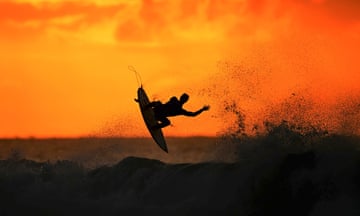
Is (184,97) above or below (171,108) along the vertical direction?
above

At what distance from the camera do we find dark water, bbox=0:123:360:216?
755 inches

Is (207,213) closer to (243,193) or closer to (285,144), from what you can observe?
(243,193)

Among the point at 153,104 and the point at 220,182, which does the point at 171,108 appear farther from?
the point at 220,182

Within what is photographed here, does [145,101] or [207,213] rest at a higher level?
[145,101]

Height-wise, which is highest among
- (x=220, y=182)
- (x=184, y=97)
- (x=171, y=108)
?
(x=184, y=97)

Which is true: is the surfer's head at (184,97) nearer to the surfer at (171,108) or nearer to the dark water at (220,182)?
the surfer at (171,108)

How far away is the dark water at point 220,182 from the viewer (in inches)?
755

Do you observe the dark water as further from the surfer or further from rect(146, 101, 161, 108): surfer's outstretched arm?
rect(146, 101, 161, 108): surfer's outstretched arm

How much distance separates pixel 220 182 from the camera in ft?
70.7

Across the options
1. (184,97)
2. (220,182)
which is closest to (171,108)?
(184,97)

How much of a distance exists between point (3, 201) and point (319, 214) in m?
8.59

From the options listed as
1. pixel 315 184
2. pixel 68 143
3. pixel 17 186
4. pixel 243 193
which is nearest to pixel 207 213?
pixel 243 193

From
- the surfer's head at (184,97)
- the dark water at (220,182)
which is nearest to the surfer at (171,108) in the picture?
the surfer's head at (184,97)

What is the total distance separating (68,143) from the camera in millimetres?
76375
